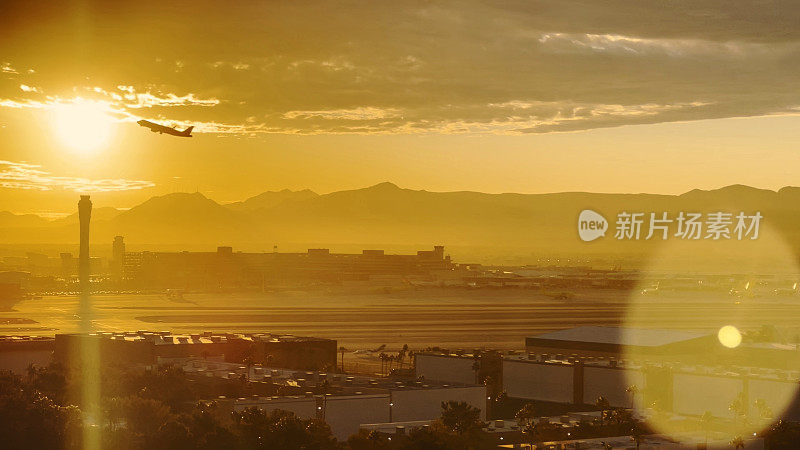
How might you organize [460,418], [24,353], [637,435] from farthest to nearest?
[24,353]
[460,418]
[637,435]

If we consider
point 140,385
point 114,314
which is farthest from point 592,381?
point 114,314

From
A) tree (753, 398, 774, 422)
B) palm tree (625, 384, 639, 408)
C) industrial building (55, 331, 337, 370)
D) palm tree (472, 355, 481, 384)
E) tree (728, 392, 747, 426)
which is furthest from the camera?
industrial building (55, 331, 337, 370)

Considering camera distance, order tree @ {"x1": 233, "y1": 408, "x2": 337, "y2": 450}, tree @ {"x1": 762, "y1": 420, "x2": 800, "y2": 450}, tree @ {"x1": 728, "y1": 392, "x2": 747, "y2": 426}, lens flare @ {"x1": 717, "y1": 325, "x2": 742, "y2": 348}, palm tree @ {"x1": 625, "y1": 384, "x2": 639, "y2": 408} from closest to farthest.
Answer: tree @ {"x1": 233, "y1": 408, "x2": 337, "y2": 450} < tree @ {"x1": 762, "y1": 420, "x2": 800, "y2": 450} < tree @ {"x1": 728, "y1": 392, "x2": 747, "y2": 426} < palm tree @ {"x1": 625, "y1": 384, "x2": 639, "y2": 408} < lens flare @ {"x1": 717, "y1": 325, "x2": 742, "y2": 348}

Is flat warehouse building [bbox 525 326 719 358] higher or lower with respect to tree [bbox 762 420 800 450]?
higher

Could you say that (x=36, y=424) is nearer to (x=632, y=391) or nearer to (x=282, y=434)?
(x=282, y=434)

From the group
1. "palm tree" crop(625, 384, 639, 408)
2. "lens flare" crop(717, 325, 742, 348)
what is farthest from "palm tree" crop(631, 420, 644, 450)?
"lens flare" crop(717, 325, 742, 348)

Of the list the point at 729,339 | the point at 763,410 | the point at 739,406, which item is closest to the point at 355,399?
the point at 763,410

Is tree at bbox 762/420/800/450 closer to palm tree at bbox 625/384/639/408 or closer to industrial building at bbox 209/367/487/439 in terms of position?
industrial building at bbox 209/367/487/439

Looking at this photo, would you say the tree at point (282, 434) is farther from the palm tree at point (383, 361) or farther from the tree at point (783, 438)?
the palm tree at point (383, 361)

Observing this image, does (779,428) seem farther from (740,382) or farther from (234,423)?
(234,423)

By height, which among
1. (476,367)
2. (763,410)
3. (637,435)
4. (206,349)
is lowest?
(763,410)

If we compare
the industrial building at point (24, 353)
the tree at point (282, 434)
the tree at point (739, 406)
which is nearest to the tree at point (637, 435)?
the tree at point (282, 434)
